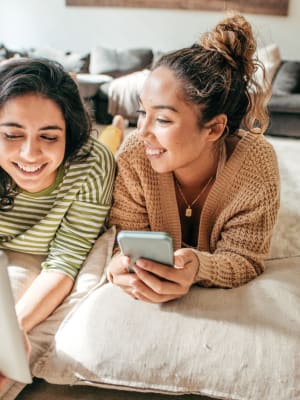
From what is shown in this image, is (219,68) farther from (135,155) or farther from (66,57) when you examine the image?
(66,57)

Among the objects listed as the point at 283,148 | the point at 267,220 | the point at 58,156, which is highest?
the point at 58,156

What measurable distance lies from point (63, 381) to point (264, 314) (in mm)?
468

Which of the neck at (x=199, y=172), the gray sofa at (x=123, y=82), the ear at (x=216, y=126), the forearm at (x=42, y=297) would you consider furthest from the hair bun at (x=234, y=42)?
the gray sofa at (x=123, y=82)

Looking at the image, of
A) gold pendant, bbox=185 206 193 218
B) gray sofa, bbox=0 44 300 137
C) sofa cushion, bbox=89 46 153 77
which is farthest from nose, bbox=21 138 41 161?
sofa cushion, bbox=89 46 153 77

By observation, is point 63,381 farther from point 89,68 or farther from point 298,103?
point 89,68

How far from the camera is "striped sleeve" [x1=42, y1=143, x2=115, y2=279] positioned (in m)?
1.26

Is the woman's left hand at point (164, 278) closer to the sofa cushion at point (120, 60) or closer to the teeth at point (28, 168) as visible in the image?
the teeth at point (28, 168)

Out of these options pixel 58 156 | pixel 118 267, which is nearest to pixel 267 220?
pixel 118 267

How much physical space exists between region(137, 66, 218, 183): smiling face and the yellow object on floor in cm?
108

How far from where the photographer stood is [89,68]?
5059 mm

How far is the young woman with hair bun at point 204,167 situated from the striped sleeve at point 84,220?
0.19 ft

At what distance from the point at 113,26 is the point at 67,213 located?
4.48 meters

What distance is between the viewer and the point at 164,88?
1167 mm

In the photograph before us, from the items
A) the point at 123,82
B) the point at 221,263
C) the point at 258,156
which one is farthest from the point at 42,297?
the point at 123,82
